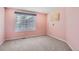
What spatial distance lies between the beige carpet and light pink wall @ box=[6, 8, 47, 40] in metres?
0.07

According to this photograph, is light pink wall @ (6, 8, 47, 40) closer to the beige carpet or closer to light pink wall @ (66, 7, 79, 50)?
the beige carpet

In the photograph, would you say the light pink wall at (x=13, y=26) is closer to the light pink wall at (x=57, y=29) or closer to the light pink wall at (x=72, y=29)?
the light pink wall at (x=57, y=29)

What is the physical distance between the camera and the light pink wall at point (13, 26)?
1.13 meters

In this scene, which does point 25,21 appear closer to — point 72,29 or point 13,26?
point 13,26

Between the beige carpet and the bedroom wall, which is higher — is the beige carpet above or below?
below

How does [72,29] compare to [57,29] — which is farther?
[72,29]

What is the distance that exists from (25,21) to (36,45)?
0.40m

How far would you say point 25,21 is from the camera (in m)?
1.16

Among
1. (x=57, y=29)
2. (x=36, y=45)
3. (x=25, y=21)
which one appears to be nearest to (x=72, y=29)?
(x=57, y=29)

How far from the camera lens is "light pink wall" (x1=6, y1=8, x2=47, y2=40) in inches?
44.4

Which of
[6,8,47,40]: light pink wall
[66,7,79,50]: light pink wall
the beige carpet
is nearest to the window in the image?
[6,8,47,40]: light pink wall

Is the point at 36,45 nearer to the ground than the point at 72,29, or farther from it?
nearer to the ground

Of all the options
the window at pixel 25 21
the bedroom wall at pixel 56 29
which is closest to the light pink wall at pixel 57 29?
the bedroom wall at pixel 56 29
